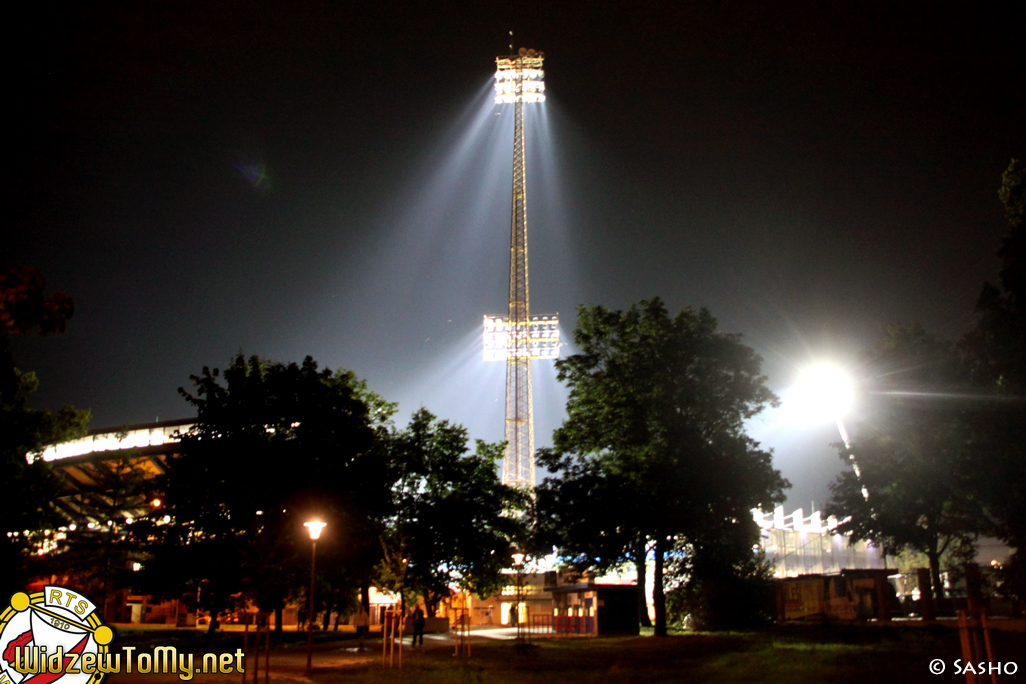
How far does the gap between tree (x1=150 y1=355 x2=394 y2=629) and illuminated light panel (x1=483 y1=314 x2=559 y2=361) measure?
62.9 feet

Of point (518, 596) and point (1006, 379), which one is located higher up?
point (1006, 379)

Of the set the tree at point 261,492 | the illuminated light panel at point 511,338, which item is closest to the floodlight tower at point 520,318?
the illuminated light panel at point 511,338

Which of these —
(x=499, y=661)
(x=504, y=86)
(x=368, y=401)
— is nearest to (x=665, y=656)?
(x=499, y=661)

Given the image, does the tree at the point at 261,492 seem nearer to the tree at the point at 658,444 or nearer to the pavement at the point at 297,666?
the pavement at the point at 297,666

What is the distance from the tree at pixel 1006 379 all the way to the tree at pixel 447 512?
77.3ft

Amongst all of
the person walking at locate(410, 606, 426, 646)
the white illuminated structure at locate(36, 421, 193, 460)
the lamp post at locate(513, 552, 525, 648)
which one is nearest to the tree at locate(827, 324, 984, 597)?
the lamp post at locate(513, 552, 525, 648)

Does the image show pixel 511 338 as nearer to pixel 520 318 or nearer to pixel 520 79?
pixel 520 318

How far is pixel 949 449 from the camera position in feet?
120

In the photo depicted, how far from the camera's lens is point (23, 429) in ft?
125

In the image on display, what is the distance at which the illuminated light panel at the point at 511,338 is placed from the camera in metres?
54.9

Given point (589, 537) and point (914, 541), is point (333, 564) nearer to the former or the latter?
point (589, 537)

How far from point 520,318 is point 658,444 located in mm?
19121

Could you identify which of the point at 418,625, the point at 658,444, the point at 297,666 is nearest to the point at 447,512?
the point at 418,625

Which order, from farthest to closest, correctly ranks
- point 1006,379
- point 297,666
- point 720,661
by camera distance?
point 1006,379
point 297,666
point 720,661
